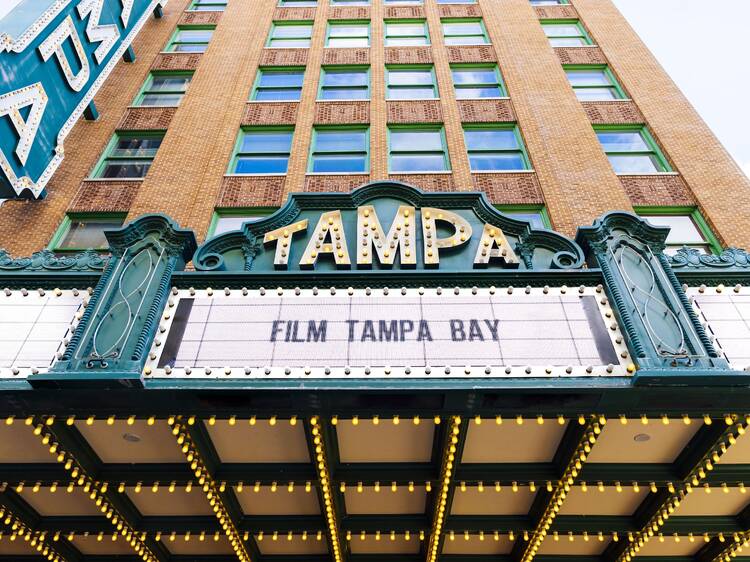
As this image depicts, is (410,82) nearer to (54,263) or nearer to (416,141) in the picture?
(416,141)

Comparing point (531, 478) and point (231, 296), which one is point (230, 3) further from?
point (531, 478)

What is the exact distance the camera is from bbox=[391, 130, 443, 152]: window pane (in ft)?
60.3

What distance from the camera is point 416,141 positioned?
18.7 m

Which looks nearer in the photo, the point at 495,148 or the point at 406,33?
the point at 495,148

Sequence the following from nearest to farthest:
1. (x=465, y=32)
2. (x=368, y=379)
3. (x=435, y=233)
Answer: (x=368, y=379) < (x=435, y=233) < (x=465, y=32)

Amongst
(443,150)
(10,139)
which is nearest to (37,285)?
(10,139)

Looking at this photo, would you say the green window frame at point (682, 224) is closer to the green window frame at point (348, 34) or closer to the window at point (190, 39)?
the green window frame at point (348, 34)

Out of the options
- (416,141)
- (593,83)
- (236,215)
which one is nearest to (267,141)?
(236,215)

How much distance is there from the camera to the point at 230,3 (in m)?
25.8

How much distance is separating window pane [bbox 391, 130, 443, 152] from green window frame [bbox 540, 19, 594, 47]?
8.72 m

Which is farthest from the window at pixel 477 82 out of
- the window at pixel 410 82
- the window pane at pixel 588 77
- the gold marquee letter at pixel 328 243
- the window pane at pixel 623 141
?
the gold marquee letter at pixel 328 243

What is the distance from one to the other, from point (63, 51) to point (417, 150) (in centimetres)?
1179

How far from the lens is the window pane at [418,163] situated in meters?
17.6

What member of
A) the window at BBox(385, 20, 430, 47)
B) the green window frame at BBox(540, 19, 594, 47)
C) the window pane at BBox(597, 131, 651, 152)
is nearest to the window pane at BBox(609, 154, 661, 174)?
the window pane at BBox(597, 131, 651, 152)
